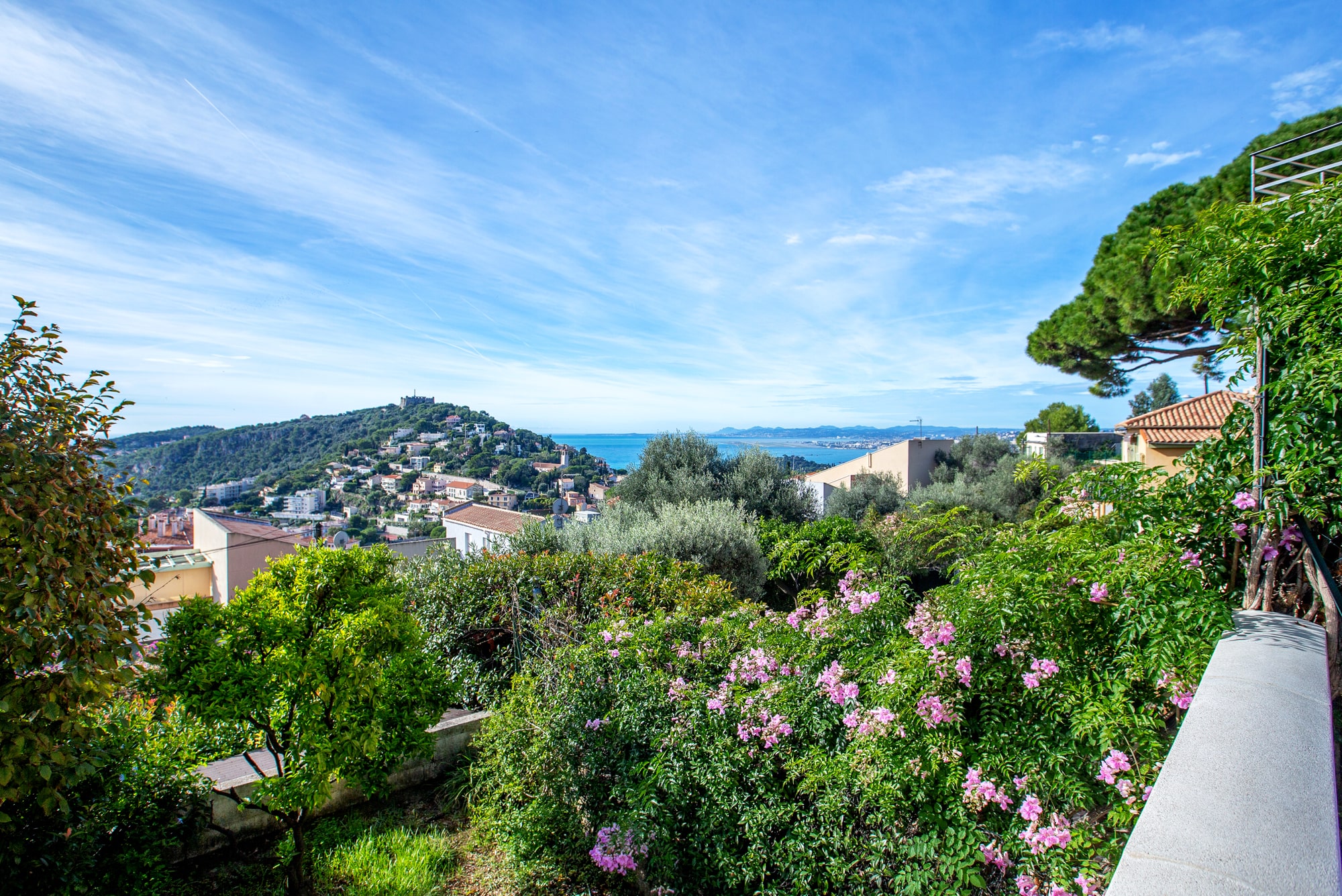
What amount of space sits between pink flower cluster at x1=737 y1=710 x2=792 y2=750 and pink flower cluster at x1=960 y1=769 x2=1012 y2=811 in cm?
78

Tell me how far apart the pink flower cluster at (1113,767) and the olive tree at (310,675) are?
305 cm

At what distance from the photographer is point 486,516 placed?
54.3 ft

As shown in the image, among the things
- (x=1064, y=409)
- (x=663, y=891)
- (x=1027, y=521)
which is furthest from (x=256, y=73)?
(x=1064, y=409)

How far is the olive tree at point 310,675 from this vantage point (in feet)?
8.86

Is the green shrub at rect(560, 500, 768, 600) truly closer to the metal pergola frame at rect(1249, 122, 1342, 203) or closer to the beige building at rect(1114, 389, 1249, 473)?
the metal pergola frame at rect(1249, 122, 1342, 203)

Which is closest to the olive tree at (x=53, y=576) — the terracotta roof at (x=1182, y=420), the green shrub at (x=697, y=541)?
the green shrub at (x=697, y=541)

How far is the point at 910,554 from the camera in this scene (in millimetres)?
10883

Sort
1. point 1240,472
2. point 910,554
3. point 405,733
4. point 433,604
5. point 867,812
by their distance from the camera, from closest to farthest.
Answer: point 1240,472 → point 867,812 → point 405,733 → point 433,604 → point 910,554

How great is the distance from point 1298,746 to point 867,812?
165cm

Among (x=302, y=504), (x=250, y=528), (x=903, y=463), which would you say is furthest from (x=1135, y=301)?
(x=302, y=504)

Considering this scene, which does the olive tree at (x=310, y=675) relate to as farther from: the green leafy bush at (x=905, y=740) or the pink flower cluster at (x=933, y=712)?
the pink flower cluster at (x=933, y=712)

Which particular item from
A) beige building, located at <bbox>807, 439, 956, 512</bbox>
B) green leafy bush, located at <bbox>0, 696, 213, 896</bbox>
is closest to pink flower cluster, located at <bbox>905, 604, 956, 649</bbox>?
green leafy bush, located at <bbox>0, 696, 213, 896</bbox>

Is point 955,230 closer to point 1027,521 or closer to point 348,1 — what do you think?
point 1027,521

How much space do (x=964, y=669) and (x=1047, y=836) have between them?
0.55 meters
